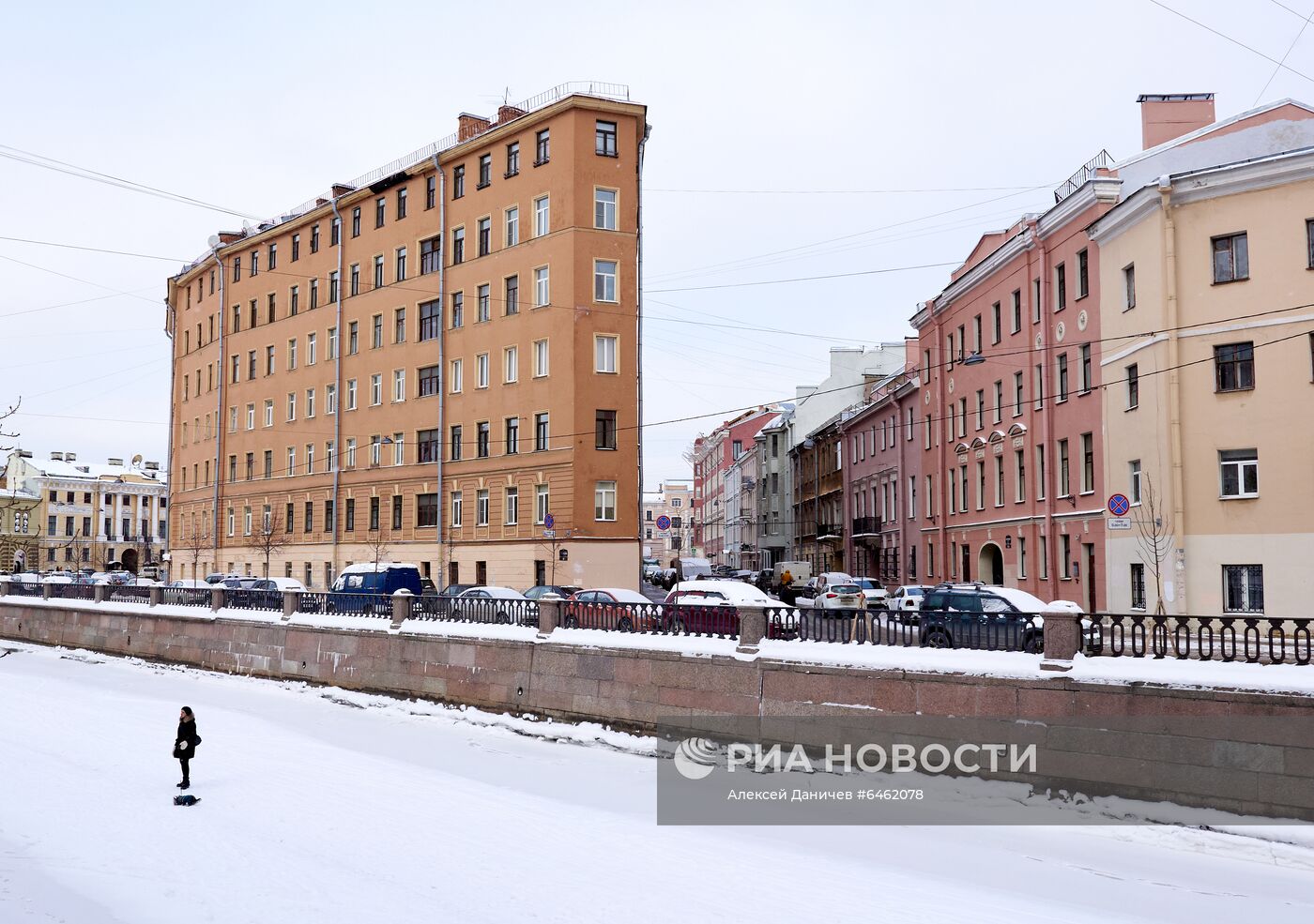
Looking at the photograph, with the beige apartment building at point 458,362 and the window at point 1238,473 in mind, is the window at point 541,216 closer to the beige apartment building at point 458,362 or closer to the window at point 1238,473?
the beige apartment building at point 458,362

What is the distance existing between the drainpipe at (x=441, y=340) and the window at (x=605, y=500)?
26.0 feet

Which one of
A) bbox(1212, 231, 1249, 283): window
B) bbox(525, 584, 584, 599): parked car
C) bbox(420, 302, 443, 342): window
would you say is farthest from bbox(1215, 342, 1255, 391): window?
bbox(420, 302, 443, 342): window

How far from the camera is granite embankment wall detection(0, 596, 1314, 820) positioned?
1221 centimetres

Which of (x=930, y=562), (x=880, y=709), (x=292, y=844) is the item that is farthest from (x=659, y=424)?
(x=292, y=844)

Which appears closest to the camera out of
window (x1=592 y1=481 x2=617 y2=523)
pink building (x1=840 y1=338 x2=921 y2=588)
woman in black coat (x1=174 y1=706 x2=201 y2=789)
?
woman in black coat (x1=174 y1=706 x2=201 y2=789)

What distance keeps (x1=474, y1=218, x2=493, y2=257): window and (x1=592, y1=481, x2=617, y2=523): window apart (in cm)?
1094

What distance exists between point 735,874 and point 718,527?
101989 mm

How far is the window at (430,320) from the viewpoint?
4612 cm

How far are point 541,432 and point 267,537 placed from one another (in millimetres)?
17705

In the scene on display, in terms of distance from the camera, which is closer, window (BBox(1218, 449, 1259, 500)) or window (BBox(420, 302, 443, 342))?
window (BBox(1218, 449, 1259, 500))

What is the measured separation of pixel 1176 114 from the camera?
35.3 meters

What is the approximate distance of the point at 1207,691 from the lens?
12.5 meters

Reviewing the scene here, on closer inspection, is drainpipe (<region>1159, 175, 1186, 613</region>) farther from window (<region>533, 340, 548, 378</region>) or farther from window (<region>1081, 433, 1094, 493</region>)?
window (<region>533, 340, 548, 378</region>)

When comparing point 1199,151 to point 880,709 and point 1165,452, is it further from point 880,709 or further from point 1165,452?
point 880,709
